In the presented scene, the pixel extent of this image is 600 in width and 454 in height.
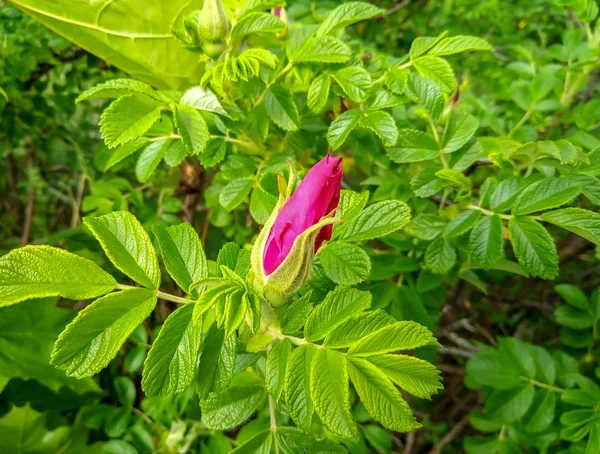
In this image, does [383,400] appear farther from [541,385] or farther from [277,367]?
[541,385]

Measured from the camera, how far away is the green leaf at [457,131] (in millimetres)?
681

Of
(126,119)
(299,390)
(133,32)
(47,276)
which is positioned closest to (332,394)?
(299,390)

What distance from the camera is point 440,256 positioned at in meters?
0.67

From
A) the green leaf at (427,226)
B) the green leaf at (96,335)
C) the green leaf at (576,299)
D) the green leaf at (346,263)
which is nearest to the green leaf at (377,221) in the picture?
the green leaf at (346,263)

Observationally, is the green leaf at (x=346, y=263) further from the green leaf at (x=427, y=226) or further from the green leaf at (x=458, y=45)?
the green leaf at (x=458, y=45)

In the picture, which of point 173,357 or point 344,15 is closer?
point 173,357

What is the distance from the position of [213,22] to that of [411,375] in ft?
1.50

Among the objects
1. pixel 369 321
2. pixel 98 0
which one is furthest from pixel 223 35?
pixel 369 321

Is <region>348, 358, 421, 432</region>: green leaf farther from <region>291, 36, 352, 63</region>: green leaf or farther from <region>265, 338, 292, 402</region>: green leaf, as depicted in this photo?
<region>291, 36, 352, 63</region>: green leaf

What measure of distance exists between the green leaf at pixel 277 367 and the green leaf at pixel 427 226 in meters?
0.26

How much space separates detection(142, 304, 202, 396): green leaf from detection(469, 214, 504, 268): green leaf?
0.35m

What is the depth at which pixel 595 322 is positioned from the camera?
913mm

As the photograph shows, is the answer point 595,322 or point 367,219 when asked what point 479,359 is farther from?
point 367,219

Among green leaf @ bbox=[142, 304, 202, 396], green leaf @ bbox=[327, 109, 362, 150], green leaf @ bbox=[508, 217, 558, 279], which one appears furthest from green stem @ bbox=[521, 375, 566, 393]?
green leaf @ bbox=[142, 304, 202, 396]
